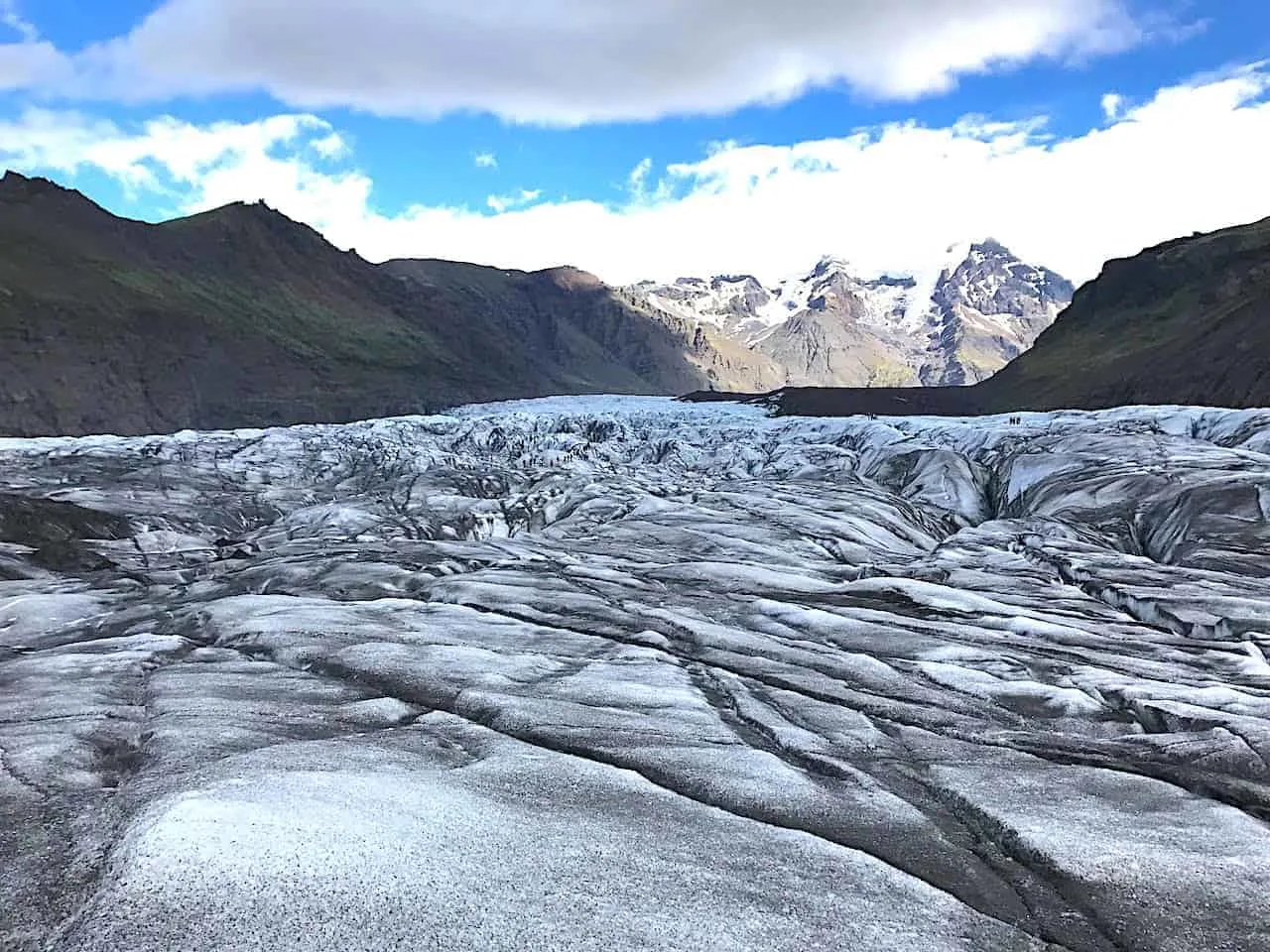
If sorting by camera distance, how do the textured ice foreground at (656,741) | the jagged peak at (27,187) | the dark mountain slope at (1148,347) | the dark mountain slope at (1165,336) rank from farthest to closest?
the jagged peak at (27,187) < the dark mountain slope at (1148,347) < the dark mountain slope at (1165,336) < the textured ice foreground at (656,741)

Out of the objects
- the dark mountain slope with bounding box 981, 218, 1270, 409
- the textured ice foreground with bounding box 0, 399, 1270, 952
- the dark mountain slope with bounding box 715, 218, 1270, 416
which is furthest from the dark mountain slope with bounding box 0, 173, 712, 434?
the dark mountain slope with bounding box 981, 218, 1270, 409

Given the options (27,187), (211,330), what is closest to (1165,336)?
(211,330)

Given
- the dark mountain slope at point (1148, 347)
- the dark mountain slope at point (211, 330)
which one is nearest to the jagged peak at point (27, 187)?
the dark mountain slope at point (211, 330)

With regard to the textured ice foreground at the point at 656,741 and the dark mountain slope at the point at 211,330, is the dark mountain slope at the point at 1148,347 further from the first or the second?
the dark mountain slope at the point at 211,330

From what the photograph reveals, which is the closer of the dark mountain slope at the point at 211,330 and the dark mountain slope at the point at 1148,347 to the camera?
the dark mountain slope at the point at 1148,347

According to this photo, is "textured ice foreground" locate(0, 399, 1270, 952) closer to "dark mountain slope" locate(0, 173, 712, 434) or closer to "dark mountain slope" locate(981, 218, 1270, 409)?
"dark mountain slope" locate(981, 218, 1270, 409)

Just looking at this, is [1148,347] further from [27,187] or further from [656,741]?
[27,187]
